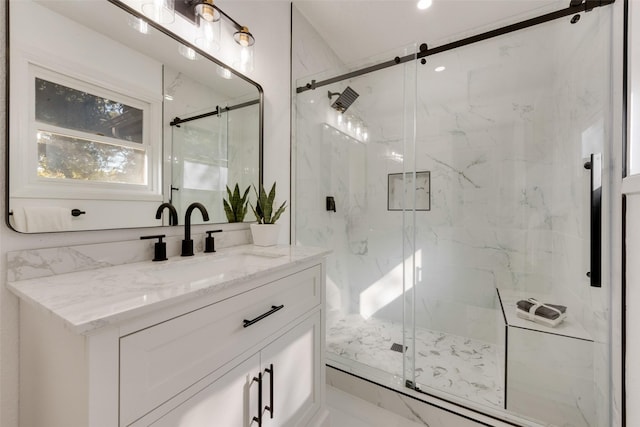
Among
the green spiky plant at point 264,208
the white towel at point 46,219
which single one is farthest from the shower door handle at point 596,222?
the white towel at point 46,219

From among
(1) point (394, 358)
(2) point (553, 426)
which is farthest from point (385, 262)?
(2) point (553, 426)

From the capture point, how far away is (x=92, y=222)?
86cm

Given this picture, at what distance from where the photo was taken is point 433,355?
1.83 m

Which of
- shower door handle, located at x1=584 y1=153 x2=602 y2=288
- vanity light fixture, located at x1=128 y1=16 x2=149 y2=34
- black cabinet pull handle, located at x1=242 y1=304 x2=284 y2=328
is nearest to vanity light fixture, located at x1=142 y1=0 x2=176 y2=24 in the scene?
vanity light fixture, located at x1=128 y1=16 x2=149 y2=34

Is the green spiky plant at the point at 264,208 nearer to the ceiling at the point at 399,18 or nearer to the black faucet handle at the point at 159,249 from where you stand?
the black faucet handle at the point at 159,249

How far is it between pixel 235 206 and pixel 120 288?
31.4 inches

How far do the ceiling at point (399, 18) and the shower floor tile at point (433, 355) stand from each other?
2069mm

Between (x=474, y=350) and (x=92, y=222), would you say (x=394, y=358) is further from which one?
(x=92, y=222)

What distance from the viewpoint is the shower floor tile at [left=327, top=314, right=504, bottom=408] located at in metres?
1.50

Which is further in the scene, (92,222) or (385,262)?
(385,262)

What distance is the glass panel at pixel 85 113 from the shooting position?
0.78 m

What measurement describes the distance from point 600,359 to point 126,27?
240cm

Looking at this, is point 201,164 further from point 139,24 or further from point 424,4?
point 424,4

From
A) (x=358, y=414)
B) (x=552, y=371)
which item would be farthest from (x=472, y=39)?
(x=358, y=414)
